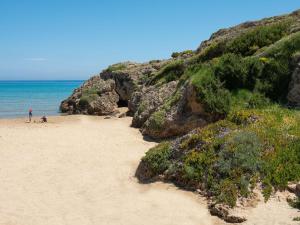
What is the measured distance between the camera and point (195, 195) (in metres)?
15.2

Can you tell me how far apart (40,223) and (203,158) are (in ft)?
21.3

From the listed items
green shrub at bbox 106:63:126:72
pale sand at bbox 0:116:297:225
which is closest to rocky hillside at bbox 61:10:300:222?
pale sand at bbox 0:116:297:225

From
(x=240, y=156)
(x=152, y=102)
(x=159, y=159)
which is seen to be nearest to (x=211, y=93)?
(x=159, y=159)

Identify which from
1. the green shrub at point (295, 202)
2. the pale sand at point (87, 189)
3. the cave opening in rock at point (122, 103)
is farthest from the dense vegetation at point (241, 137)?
the cave opening in rock at point (122, 103)

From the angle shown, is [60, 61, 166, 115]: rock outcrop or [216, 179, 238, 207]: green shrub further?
[60, 61, 166, 115]: rock outcrop

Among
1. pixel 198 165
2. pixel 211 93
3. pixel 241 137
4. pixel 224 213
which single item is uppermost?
pixel 211 93

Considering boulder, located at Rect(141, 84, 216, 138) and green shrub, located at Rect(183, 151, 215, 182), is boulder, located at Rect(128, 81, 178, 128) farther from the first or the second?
green shrub, located at Rect(183, 151, 215, 182)

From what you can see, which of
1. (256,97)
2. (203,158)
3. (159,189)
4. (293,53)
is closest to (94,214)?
(159,189)

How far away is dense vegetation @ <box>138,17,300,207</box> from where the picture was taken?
1474cm

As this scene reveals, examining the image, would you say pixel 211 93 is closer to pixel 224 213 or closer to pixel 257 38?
pixel 257 38

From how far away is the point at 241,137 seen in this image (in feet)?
53.3

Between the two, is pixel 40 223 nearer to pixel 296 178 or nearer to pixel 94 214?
pixel 94 214

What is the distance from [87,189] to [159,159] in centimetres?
326

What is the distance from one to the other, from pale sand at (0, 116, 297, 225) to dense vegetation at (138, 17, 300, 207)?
3.21 feet
